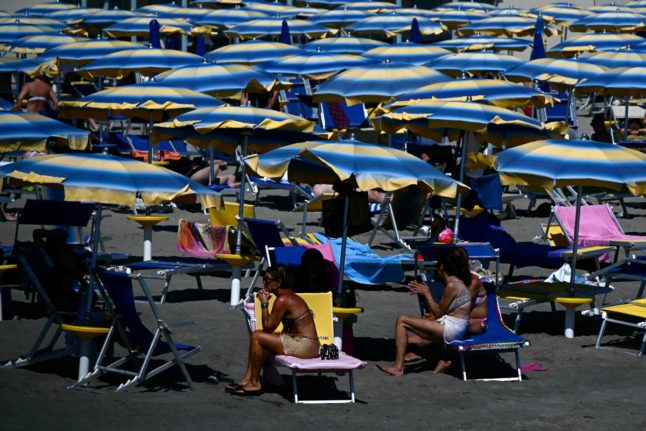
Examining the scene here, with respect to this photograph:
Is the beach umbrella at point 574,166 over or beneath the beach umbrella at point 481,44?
over

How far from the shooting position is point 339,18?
112ft

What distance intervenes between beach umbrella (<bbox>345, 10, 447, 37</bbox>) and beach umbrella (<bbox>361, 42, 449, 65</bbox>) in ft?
21.2

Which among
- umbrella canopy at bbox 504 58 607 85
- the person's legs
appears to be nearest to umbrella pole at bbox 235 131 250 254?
the person's legs

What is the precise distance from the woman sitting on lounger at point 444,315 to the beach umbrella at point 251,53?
15.0 metres

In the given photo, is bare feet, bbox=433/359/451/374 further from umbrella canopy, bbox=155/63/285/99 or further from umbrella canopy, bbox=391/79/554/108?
umbrella canopy, bbox=155/63/285/99

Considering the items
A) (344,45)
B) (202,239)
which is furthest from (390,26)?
(202,239)

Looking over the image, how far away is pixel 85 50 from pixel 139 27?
20.1ft

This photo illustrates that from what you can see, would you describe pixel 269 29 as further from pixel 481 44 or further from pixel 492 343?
pixel 492 343

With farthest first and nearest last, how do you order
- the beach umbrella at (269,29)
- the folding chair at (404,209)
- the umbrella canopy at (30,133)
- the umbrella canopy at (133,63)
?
the beach umbrella at (269,29), the umbrella canopy at (133,63), the folding chair at (404,209), the umbrella canopy at (30,133)

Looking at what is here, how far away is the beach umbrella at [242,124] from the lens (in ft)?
46.2

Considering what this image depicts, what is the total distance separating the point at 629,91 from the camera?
2077cm

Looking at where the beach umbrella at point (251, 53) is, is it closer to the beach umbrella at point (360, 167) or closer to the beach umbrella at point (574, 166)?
the beach umbrella at point (574, 166)

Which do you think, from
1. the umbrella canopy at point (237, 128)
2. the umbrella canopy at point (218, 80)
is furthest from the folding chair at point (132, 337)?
the umbrella canopy at point (218, 80)

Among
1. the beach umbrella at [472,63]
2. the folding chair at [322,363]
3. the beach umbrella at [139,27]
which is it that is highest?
the beach umbrella at [472,63]
